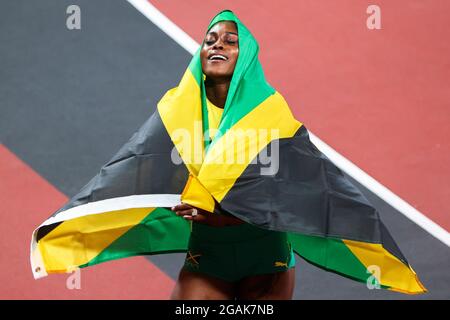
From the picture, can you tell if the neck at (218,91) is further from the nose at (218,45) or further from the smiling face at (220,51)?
the nose at (218,45)

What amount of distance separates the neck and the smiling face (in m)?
0.03

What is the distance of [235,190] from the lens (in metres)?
4.23

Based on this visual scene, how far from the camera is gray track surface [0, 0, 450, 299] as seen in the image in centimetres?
690

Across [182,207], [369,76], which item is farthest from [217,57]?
[369,76]

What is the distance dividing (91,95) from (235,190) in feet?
12.4

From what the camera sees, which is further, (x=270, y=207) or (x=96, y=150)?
(x=96, y=150)

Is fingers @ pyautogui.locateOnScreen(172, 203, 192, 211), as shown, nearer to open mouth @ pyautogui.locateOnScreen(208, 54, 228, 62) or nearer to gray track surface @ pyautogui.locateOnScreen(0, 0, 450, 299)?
open mouth @ pyautogui.locateOnScreen(208, 54, 228, 62)

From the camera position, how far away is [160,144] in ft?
14.8

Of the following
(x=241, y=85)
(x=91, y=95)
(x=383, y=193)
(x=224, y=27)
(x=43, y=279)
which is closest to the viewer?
(x=241, y=85)

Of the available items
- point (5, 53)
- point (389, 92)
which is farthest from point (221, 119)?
point (5, 53)

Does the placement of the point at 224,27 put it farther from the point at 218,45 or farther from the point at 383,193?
the point at 383,193

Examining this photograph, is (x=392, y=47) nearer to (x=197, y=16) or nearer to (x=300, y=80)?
(x=300, y=80)
